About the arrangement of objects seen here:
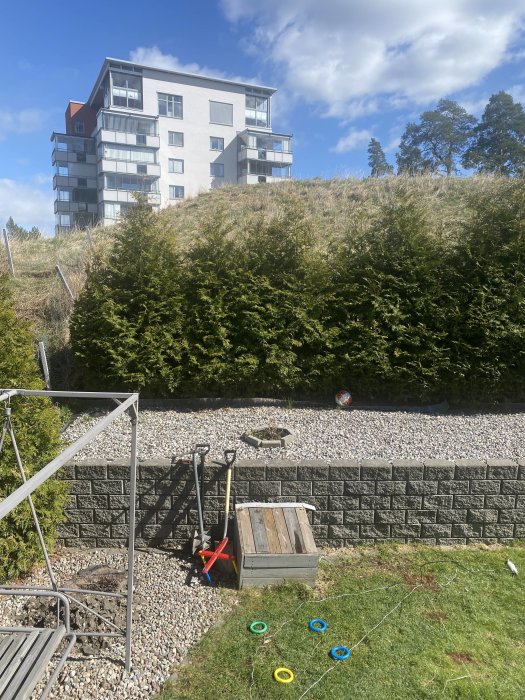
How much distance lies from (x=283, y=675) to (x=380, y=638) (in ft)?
2.33

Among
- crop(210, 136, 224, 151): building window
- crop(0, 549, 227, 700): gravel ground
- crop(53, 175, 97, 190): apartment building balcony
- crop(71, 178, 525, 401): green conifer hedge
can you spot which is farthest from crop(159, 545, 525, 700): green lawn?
crop(53, 175, 97, 190): apartment building balcony

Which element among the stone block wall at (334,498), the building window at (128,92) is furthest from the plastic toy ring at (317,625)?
the building window at (128,92)

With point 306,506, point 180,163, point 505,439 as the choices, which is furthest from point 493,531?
point 180,163

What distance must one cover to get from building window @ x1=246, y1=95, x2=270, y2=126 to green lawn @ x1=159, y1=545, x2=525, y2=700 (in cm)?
4700

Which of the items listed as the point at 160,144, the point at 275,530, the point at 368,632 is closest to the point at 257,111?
the point at 160,144

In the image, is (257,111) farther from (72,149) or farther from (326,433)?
(326,433)

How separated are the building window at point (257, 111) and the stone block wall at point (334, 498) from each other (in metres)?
46.2

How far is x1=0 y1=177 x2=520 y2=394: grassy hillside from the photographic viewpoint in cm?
686

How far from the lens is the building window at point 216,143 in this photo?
42.4 metres

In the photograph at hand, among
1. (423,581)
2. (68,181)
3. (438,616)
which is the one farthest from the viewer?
(68,181)

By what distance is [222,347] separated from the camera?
6.17 metres

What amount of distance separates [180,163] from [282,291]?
127 feet

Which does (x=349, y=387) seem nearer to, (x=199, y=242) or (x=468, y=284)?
(x=468, y=284)

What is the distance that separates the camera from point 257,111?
4606cm
